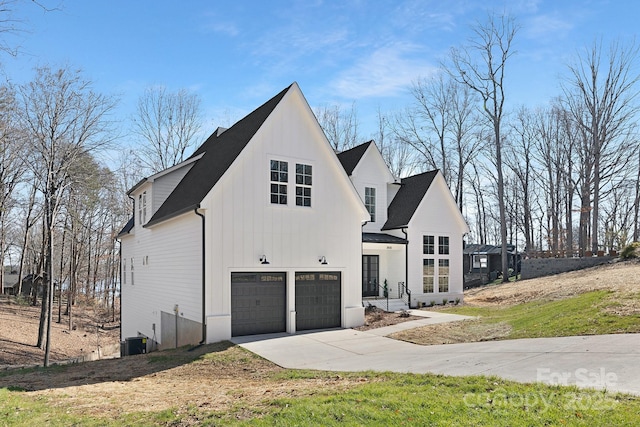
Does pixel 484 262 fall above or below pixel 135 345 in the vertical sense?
above

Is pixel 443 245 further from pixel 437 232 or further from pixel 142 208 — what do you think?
pixel 142 208

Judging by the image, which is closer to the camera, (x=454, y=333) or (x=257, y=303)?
(x=454, y=333)

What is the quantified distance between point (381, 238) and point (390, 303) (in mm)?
3135

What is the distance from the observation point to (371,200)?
2366 centimetres

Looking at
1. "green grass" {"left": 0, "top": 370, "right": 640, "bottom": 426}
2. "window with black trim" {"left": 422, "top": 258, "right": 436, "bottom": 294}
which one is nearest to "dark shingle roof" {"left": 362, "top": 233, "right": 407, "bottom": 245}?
"window with black trim" {"left": 422, "top": 258, "right": 436, "bottom": 294}

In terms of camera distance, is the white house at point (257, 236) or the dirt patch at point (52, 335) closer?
the white house at point (257, 236)

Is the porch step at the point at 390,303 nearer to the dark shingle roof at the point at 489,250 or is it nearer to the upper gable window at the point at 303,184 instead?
the upper gable window at the point at 303,184

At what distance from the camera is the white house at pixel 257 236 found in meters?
14.2

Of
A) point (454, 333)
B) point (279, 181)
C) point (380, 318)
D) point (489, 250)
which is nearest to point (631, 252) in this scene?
point (489, 250)

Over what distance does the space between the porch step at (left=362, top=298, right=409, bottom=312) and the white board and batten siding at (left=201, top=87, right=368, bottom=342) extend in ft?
13.9

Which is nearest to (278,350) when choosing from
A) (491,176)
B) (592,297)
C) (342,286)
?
(342,286)

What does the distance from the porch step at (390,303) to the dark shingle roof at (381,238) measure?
9.20 feet

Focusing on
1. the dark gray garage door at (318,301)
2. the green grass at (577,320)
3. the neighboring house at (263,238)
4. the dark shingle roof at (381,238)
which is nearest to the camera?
the green grass at (577,320)

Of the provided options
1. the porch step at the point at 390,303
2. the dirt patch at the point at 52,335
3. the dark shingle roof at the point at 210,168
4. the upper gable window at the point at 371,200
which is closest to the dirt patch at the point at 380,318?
the porch step at the point at 390,303
